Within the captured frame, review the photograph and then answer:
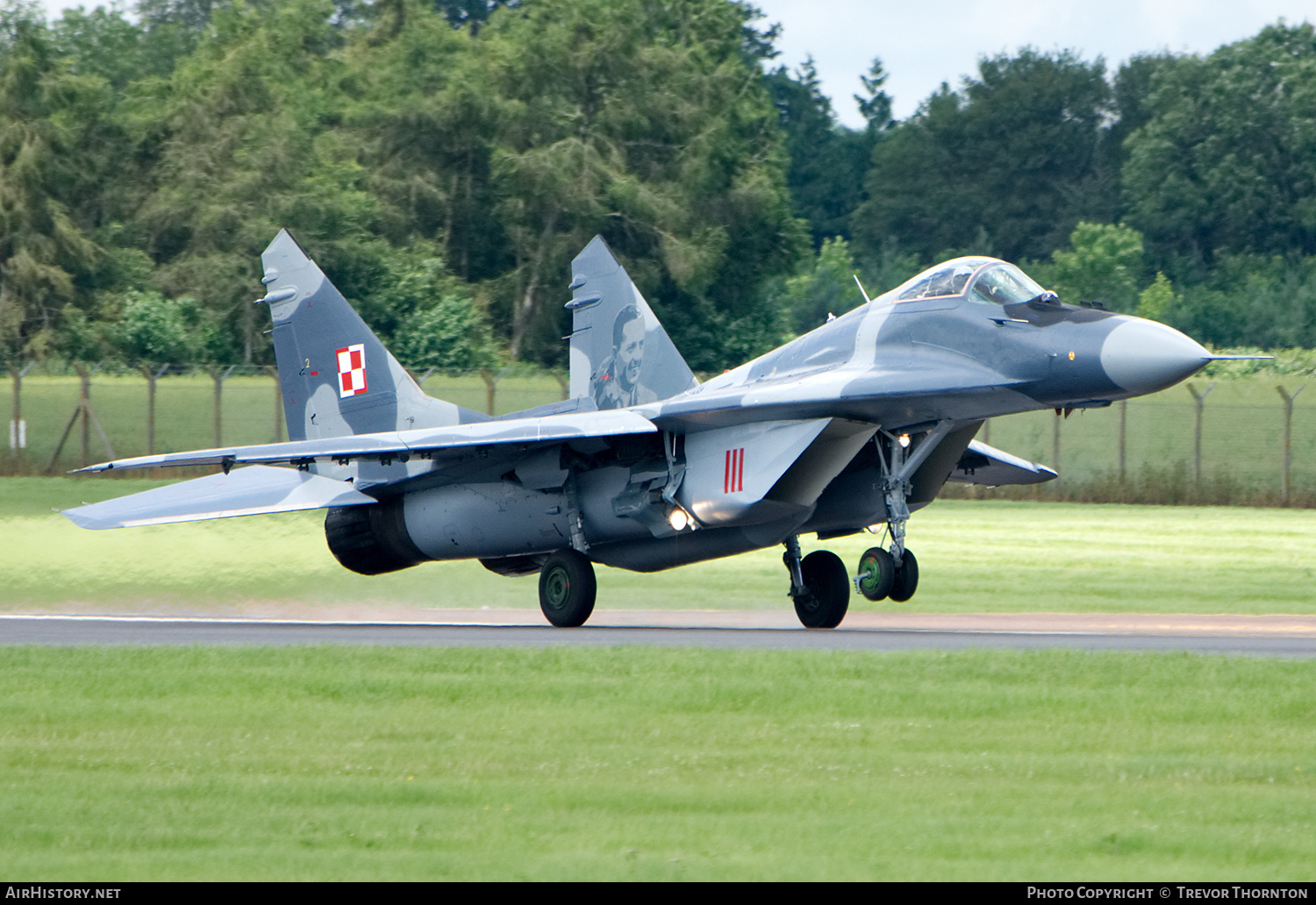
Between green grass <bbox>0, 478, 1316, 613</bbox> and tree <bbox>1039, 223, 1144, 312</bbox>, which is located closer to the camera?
green grass <bbox>0, 478, 1316, 613</bbox>

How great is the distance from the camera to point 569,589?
16.9 metres

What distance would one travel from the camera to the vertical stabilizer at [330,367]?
19203 mm

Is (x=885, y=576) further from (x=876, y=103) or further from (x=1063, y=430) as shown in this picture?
(x=876, y=103)

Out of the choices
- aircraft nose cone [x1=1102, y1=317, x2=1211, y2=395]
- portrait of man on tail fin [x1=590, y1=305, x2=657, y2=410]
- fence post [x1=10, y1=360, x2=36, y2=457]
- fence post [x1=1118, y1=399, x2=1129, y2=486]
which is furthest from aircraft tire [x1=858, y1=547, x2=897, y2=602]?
fence post [x1=10, y1=360, x2=36, y2=457]

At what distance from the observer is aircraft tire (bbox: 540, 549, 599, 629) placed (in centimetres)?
1683

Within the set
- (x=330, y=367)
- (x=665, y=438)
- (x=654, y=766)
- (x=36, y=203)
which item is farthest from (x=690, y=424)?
(x=36, y=203)

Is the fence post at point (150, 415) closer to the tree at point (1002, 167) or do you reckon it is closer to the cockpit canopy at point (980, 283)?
the cockpit canopy at point (980, 283)

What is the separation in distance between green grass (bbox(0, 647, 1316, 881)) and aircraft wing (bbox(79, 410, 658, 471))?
316 centimetres

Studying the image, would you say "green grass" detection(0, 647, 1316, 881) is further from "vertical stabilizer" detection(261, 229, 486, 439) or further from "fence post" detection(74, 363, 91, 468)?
"fence post" detection(74, 363, 91, 468)

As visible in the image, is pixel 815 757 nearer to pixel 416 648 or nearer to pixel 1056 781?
pixel 1056 781

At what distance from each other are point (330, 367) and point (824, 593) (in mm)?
6003

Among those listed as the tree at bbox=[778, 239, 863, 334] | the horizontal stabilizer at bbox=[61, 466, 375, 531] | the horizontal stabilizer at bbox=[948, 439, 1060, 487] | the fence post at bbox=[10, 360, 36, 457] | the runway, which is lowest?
the runway

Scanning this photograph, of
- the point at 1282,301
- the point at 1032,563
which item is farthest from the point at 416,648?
the point at 1282,301

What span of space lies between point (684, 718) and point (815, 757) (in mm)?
1455
